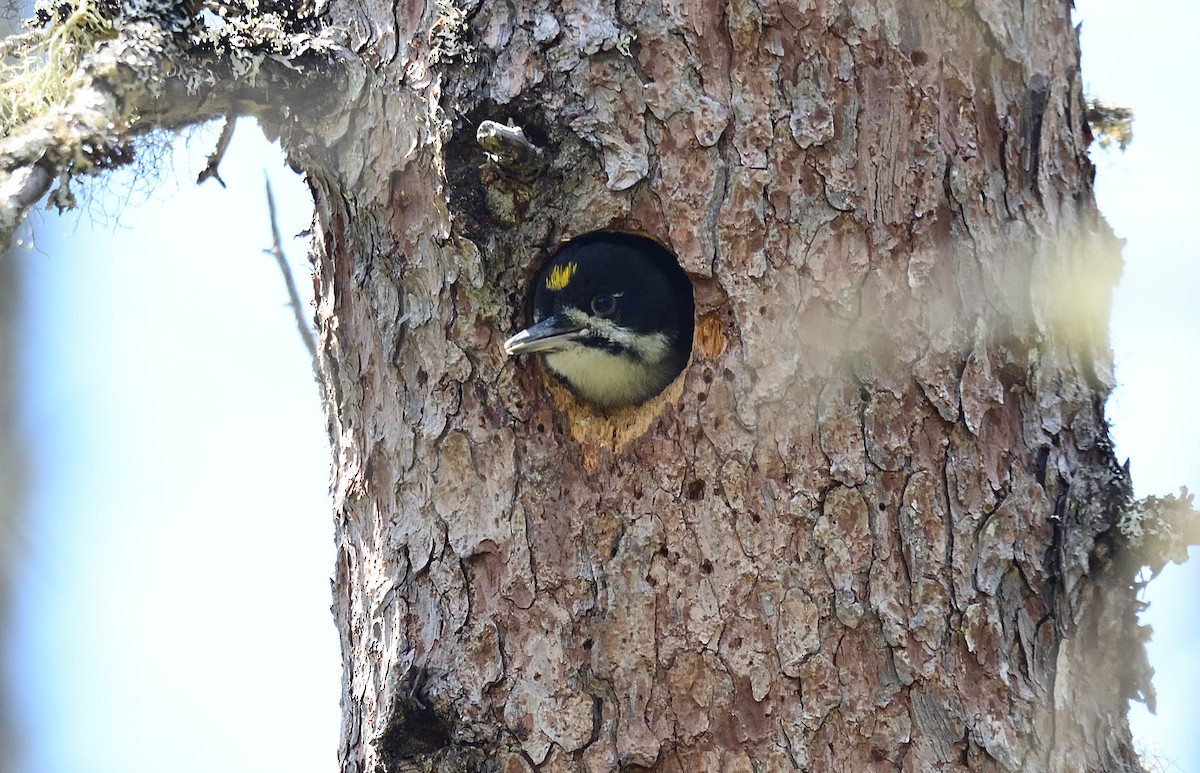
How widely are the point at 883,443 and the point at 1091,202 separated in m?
1.10

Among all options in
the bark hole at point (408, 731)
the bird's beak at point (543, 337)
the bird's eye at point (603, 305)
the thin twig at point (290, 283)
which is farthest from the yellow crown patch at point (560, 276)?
the bark hole at point (408, 731)

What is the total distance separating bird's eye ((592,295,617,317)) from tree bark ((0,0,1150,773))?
786 millimetres

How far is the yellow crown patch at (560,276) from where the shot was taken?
12.0ft

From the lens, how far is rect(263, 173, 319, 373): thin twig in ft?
13.1

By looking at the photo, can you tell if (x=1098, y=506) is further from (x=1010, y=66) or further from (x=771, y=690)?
(x=1010, y=66)

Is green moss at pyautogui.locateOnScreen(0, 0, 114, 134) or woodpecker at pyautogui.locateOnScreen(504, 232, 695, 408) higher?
green moss at pyautogui.locateOnScreen(0, 0, 114, 134)

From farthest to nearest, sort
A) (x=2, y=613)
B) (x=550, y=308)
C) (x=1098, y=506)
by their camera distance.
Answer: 1. (x=2, y=613)
2. (x=550, y=308)
3. (x=1098, y=506)

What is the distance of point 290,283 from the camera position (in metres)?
4.10

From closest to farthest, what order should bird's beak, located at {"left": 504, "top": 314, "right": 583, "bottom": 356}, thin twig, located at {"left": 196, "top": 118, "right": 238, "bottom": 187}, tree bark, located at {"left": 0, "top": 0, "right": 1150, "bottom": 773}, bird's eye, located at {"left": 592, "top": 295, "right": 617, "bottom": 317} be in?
tree bark, located at {"left": 0, "top": 0, "right": 1150, "bottom": 773}
bird's beak, located at {"left": 504, "top": 314, "right": 583, "bottom": 356}
thin twig, located at {"left": 196, "top": 118, "right": 238, "bottom": 187}
bird's eye, located at {"left": 592, "top": 295, "right": 617, "bottom": 317}

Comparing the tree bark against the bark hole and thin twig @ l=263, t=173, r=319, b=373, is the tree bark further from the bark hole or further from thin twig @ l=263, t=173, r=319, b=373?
thin twig @ l=263, t=173, r=319, b=373

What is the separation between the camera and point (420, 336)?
10.6ft

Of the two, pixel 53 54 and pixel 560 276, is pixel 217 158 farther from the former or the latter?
pixel 560 276

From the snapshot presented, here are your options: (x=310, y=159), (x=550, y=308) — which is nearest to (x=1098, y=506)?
(x=550, y=308)

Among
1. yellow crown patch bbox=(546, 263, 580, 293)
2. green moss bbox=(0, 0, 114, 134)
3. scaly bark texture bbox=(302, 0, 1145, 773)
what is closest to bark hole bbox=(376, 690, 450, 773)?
scaly bark texture bbox=(302, 0, 1145, 773)
